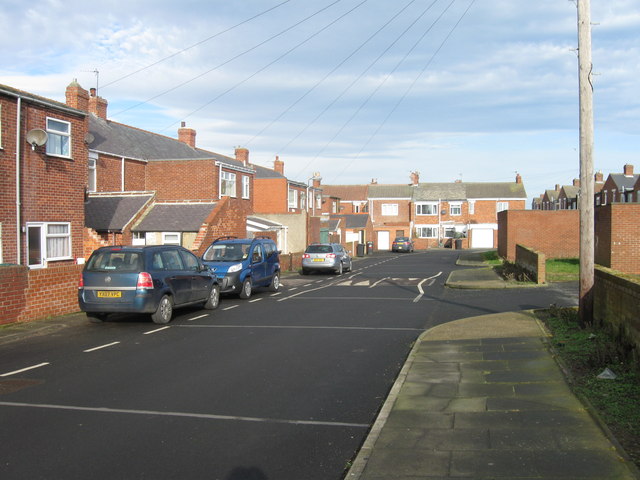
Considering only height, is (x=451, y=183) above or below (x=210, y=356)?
above

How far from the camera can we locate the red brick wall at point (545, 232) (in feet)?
111

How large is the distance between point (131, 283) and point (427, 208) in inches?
2795

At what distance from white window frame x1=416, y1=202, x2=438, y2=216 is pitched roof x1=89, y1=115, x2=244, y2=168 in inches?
1838

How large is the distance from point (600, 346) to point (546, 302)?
24.2ft

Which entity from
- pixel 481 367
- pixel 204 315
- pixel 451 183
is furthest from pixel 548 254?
pixel 451 183

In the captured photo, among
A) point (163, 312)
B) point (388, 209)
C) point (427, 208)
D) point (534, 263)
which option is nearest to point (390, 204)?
point (388, 209)

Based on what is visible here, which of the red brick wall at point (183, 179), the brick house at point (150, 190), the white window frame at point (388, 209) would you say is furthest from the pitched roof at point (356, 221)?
the red brick wall at point (183, 179)

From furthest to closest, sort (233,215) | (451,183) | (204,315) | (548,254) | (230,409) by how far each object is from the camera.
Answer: (451,183)
(548,254)
(233,215)
(204,315)
(230,409)

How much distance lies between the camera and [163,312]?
1271 centimetres

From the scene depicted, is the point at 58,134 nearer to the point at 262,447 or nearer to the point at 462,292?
the point at 462,292

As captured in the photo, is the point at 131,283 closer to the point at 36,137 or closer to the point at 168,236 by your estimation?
the point at 36,137

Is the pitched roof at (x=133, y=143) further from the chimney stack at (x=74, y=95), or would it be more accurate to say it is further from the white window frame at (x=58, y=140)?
the white window frame at (x=58, y=140)

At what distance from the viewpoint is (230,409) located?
21.2 feet

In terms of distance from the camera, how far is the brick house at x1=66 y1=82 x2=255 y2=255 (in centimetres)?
2431
